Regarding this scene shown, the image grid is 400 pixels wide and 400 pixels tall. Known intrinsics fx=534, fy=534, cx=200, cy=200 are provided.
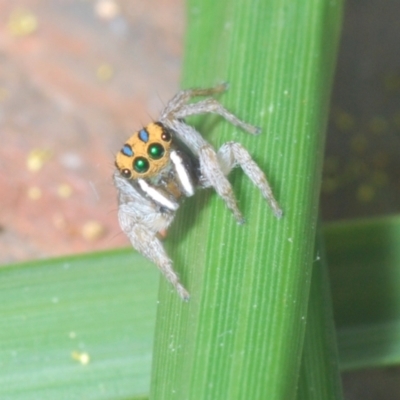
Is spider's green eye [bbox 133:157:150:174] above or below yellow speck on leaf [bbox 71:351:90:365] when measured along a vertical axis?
above

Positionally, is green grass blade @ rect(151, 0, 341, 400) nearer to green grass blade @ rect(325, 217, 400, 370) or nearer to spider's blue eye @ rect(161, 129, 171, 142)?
spider's blue eye @ rect(161, 129, 171, 142)

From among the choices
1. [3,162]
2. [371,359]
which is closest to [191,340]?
[371,359]

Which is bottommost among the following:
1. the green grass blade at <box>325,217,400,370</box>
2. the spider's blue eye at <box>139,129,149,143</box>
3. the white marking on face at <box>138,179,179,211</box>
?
the green grass blade at <box>325,217,400,370</box>

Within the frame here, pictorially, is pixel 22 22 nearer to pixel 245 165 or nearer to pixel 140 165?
pixel 140 165

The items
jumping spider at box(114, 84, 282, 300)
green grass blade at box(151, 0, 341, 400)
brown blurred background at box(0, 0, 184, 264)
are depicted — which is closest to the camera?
green grass blade at box(151, 0, 341, 400)

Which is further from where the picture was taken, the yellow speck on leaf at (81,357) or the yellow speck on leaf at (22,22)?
the yellow speck on leaf at (22,22)

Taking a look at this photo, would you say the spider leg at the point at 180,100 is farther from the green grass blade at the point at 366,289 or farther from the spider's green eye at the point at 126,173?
the green grass blade at the point at 366,289

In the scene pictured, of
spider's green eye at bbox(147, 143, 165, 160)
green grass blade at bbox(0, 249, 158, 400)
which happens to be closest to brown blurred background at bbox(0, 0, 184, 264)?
green grass blade at bbox(0, 249, 158, 400)

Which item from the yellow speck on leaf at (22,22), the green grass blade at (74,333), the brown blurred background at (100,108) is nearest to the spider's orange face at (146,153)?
the green grass blade at (74,333)

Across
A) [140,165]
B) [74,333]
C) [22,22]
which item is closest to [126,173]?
[140,165]
